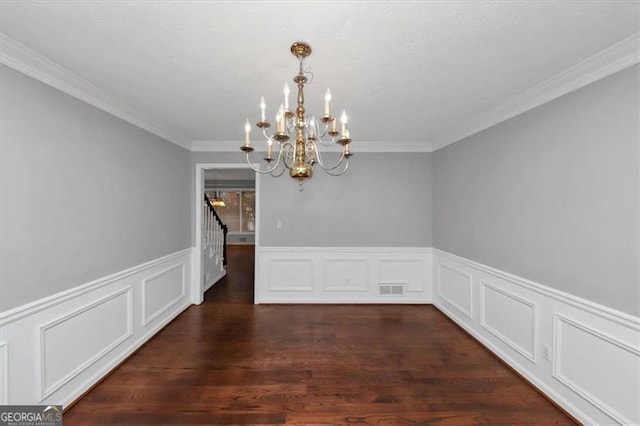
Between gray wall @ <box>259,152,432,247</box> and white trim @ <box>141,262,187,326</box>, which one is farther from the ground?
gray wall @ <box>259,152,432,247</box>

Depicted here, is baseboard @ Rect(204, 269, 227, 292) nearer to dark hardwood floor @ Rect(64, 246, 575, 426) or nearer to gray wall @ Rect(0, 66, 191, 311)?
dark hardwood floor @ Rect(64, 246, 575, 426)

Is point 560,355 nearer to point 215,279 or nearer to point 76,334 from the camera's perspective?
point 76,334

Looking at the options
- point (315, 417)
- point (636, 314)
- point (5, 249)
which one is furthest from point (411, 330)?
point (5, 249)

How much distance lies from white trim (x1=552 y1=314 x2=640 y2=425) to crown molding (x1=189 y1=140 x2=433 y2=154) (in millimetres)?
2799

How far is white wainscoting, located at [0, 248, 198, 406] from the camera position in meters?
1.77

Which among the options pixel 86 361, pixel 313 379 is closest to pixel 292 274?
pixel 313 379

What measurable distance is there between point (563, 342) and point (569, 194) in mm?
1153

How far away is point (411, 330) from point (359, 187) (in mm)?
2153

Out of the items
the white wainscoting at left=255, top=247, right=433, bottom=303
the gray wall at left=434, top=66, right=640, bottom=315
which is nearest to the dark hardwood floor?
the white wainscoting at left=255, top=247, right=433, bottom=303

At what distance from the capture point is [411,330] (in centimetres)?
341

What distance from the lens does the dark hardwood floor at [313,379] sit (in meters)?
2.02

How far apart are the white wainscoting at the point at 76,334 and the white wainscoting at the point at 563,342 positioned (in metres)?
3.80

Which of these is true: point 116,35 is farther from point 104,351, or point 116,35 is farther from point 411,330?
point 411,330

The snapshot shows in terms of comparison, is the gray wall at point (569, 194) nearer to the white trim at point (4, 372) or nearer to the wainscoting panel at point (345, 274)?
the wainscoting panel at point (345, 274)
